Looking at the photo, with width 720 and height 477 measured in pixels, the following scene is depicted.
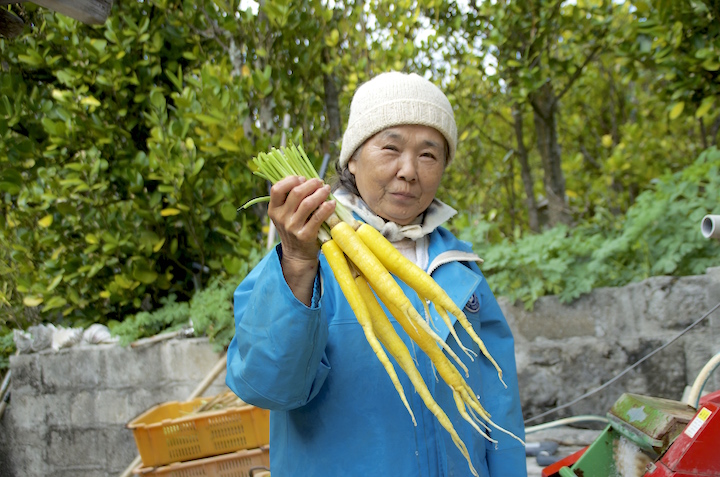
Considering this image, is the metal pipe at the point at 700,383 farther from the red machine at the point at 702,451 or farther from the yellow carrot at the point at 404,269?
the yellow carrot at the point at 404,269

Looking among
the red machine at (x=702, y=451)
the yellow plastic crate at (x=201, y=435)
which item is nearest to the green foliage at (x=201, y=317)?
the yellow plastic crate at (x=201, y=435)

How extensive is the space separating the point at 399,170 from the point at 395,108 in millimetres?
179

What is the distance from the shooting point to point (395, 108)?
1553 mm

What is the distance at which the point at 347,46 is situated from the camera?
4.57 meters

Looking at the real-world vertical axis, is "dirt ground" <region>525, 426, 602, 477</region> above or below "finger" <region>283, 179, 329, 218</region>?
below

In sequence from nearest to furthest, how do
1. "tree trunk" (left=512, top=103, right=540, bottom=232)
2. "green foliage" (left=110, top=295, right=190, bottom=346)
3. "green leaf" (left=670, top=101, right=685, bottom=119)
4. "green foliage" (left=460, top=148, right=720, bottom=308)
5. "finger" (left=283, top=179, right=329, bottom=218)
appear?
"finger" (left=283, top=179, right=329, bottom=218) < "green foliage" (left=460, top=148, right=720, bottom=308) < "green leaf" (left=670, top=101, right=685, bottom=119) < "green foliage" (left=110, top=295, right=190, bottom=346) < "tree trunk" (left=512, top=103, right=540, bottom=232)

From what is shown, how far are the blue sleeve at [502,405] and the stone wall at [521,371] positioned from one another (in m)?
1.78

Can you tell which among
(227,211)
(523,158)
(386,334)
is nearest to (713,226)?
(386,334)

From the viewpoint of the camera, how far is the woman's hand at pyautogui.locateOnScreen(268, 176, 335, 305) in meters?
1.16

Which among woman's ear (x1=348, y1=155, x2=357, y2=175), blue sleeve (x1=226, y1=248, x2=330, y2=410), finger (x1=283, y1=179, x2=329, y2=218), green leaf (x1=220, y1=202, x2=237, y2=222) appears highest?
green leaf (x1=220, y1=202, x2=237, y2=222)

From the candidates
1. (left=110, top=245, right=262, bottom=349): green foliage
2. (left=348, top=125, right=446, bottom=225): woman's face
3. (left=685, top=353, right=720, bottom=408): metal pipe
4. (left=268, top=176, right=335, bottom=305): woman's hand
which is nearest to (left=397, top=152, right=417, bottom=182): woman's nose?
(left=348, top=125, right=446, bottom=225): woman's face

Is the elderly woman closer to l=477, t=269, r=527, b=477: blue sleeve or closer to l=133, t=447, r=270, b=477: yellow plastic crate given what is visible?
l=477, t=269, r=527, b=477: blue sleeve

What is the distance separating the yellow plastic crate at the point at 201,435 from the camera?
9.69 feet

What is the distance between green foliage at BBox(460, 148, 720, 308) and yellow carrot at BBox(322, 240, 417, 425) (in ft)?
7.71
